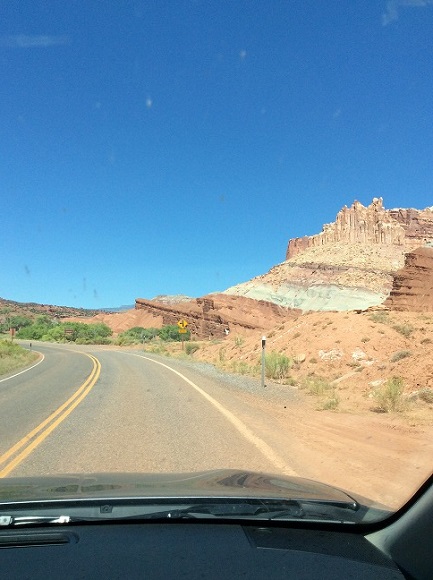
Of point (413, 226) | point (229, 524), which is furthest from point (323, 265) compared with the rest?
point (229, 524)

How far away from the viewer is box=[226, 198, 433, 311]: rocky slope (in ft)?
322

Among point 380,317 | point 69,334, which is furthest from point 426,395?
point 69,334

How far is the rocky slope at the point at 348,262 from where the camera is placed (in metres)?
98.2

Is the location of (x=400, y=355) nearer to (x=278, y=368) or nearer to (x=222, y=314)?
(x=278, y=368)

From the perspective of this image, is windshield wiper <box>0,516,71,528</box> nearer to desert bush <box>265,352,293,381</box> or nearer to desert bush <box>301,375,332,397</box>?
desert bush <box>301,375,332,397</box>

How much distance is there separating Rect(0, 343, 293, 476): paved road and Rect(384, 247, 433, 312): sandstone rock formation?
852 inches

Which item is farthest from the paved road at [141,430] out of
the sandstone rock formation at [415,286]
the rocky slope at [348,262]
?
the rocky slope at [348,262]

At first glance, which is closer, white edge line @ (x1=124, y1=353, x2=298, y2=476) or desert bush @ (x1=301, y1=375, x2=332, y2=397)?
white edge line @ (x1=124, y1=353, x2=298, y2=476)

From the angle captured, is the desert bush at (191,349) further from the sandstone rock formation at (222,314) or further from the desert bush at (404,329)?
the sandstone rock formation at (222,314)

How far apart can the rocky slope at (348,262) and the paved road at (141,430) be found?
7653cm

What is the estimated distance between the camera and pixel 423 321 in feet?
92.0

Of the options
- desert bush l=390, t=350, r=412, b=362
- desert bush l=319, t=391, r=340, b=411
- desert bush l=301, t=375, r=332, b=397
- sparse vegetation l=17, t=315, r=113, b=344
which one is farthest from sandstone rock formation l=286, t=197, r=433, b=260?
desert bush l=319, t=391, r=340, b=411

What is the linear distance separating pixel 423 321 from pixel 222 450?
22178mm

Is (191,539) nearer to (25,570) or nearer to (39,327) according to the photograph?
(25,570)
